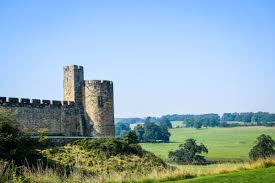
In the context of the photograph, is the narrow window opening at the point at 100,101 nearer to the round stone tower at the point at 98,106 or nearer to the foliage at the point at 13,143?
the round stone tower at the point at 98,106

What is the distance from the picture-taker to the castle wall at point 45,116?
33625 mm

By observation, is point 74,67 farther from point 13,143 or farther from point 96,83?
point 13,143

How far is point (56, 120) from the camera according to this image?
36719mm

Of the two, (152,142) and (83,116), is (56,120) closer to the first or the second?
(83,116)

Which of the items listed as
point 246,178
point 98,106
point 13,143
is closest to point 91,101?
point 98,106

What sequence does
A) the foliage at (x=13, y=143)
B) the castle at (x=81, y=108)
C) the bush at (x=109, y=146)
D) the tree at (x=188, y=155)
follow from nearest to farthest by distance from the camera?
the foliage at (x=13, y=143)
the bush at (x=109, y=146)
the castle at (x=81, y=108)
the tree at (x=188, y=155)

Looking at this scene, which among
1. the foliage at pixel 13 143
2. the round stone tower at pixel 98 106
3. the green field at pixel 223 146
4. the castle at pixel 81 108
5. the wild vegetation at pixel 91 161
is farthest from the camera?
the green field at pixel 223 146

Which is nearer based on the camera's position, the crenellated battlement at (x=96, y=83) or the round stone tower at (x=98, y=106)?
the round stone tower at (x=98, y=106)

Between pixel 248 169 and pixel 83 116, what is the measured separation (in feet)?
74.4

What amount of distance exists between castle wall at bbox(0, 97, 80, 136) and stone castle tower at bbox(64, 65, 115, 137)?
70cm

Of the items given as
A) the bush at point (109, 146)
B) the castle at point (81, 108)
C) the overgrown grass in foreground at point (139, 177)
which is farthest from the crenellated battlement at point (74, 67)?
the overgrown grass in foreground at point (139, 177)

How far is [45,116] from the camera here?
35.8 metres

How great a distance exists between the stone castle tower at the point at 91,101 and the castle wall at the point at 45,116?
2.31ft

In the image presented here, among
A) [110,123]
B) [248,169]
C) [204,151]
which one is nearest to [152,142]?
[204,151]
